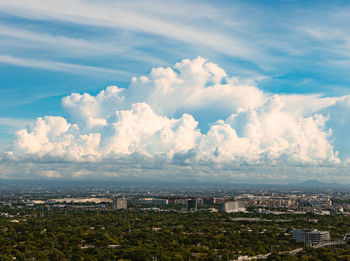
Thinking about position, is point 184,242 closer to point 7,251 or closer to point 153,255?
point 153,255

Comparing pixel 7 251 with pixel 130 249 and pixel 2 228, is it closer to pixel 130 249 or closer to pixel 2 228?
pixel 130 249

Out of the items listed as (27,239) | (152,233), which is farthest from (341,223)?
(27,239)

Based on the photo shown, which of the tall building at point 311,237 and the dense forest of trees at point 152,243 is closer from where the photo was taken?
the dense forest of trees at point 152,243

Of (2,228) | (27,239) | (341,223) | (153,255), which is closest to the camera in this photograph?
(153,255)

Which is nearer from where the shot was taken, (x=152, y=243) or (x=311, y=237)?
(x=152, y=243)

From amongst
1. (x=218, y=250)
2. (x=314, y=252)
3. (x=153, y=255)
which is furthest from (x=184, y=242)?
(x=314, y=252)

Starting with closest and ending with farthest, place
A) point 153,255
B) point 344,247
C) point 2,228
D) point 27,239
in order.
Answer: point 153,255 → point 344,247 → point 27,239 → point 2,228

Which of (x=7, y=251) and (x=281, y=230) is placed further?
(x=281, y=230)

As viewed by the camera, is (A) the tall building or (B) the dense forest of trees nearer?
(B) the dense forest of trees
